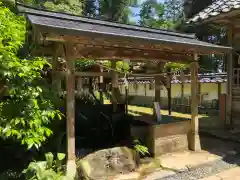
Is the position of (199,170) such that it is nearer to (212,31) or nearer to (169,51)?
(169,51)

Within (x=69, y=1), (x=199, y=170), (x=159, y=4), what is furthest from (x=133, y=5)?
(x=199, y=170)

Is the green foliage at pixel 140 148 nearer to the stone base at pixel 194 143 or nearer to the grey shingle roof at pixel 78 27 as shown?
the stone base at pixel 194 143

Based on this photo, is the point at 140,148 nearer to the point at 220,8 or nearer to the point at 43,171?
the point at 43,171

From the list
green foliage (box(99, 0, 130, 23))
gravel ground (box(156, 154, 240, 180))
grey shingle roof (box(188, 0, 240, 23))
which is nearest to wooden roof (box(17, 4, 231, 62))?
grey shingle roof (box(188, 0, 240, 23))

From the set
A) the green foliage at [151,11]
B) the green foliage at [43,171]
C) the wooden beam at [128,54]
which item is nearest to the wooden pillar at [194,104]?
the wooden beam at [128,54]

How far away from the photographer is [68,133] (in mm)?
5246

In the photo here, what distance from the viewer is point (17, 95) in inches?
150

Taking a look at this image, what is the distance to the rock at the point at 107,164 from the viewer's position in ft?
17.6

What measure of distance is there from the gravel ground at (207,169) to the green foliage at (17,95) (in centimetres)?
317

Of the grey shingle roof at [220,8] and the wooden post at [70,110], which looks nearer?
the wooden post at [70,110]

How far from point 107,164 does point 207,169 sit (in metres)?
2.46

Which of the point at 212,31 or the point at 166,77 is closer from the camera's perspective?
the point at 166,77

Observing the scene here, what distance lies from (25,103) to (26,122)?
11.9 inches

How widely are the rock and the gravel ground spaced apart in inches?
36.1
